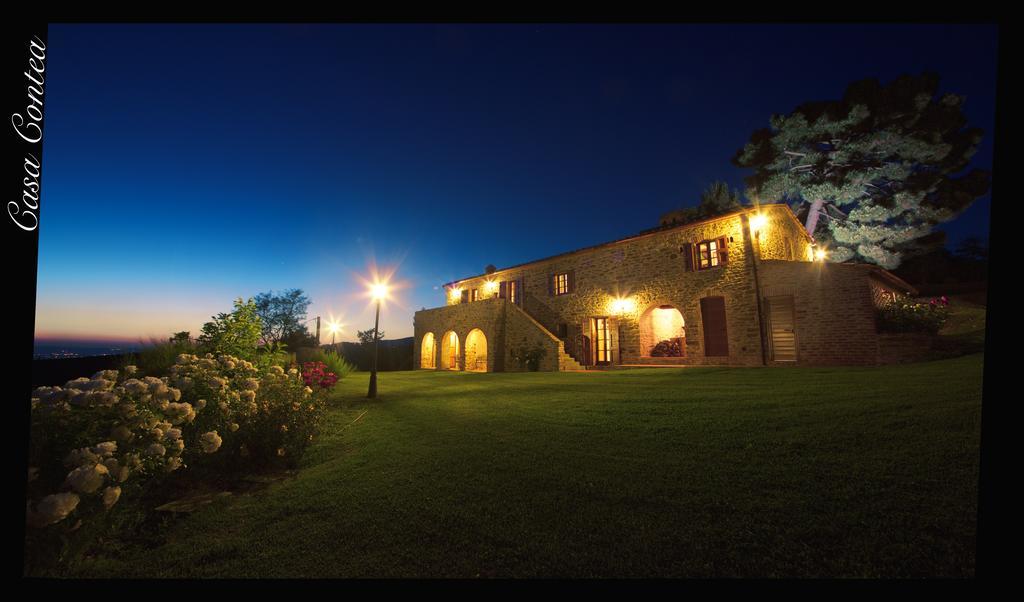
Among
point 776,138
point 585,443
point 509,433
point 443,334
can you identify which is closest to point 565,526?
point 585,443

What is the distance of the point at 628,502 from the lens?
8.61ft

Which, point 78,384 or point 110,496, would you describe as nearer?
point 110,496

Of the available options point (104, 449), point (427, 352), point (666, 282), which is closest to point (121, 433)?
point (104, 449)

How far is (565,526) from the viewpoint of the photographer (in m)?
2.33

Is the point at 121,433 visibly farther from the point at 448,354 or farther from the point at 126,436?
the point at 448,354

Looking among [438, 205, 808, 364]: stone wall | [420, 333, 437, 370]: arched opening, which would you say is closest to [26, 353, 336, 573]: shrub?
[438, 205, 808, 364]: stone wall

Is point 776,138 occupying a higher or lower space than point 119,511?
higher

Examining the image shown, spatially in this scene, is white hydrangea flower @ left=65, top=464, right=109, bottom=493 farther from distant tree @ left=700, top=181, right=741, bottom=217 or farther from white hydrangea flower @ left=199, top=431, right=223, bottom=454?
distant tree @ left=700, top=181, right=741, bottom=217

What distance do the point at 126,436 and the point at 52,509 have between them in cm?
72

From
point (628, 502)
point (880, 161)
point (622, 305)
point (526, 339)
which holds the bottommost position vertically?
point (628, 502)

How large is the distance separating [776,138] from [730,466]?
20.1 meters

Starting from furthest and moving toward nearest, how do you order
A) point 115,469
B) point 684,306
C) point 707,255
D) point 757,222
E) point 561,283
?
point 561,283 < point 684,306 < point 707,255 < point 757,222 < point 115,469

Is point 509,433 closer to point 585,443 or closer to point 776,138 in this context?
point 585,443

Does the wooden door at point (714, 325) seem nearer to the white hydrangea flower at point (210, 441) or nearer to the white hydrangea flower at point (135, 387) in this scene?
the white hydrangea flower at point (210, 441)
